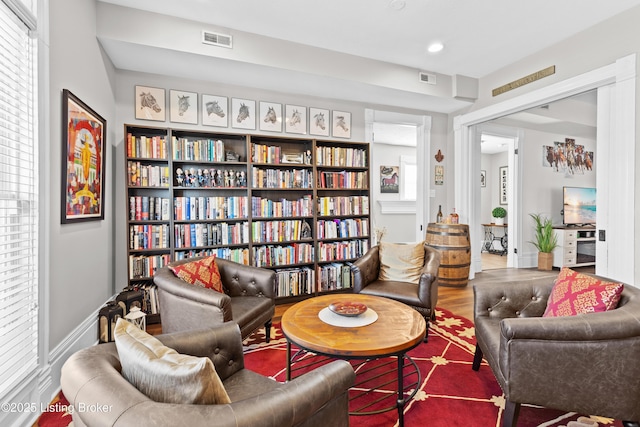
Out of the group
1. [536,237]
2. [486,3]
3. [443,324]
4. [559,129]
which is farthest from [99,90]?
[559,129]

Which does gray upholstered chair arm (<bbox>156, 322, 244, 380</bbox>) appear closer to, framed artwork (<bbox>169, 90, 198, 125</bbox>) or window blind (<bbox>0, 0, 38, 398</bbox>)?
window blind (<bbox>0, 0, 38, 398</bbox>)

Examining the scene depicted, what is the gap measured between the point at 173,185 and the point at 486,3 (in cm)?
327

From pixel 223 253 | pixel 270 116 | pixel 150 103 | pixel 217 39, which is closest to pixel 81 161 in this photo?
pixel 150 103

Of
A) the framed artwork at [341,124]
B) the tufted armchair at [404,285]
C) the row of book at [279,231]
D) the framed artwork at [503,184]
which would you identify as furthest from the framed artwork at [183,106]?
the framed artwork at [503,184]

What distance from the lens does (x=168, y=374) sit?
0.81m

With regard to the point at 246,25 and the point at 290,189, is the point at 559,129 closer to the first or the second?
the point at 290,189

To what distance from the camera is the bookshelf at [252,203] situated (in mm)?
2951

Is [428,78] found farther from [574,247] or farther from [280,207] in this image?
[574,247]

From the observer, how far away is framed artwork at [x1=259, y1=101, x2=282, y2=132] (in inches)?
141

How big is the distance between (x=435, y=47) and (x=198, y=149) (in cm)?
271

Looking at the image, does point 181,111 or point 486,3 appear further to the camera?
point 181,111

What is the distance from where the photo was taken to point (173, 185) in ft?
10.1

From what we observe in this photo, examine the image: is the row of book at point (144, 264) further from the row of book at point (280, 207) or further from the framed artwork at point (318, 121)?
the framed artwork at point (318, 121)

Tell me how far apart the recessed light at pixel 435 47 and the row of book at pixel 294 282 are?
2.76 meters
